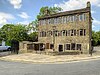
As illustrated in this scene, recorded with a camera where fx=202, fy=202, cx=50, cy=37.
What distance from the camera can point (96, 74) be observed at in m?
15.9

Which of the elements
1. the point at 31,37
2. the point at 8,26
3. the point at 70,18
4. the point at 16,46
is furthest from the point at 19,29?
the point at 70,18

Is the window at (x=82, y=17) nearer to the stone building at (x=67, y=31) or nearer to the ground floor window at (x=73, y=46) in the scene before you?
the stone building at (x=67, y=31)

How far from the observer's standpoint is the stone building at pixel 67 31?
44812 millimetres

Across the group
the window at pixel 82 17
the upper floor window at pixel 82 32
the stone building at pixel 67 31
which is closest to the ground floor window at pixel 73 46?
the stone building at pixel 67 31

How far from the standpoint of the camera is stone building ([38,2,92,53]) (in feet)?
147

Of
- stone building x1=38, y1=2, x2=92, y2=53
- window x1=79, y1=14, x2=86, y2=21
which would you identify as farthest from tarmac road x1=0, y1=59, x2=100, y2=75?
window x1=79, y1=14, x2=86, y2=21

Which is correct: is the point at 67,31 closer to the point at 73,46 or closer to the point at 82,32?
the point at 73,46

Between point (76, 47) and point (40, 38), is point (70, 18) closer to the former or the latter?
point (76, 47)

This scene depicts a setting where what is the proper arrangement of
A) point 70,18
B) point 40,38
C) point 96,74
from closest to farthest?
point 96,74, point 70,18, point 40,38

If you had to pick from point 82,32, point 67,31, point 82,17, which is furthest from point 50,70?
point 67,31

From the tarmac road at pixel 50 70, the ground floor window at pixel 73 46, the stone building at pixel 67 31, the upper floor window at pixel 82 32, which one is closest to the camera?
the tarmac road at pixel 50 70

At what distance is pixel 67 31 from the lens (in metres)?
48.3

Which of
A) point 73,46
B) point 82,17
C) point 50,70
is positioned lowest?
point 50,70

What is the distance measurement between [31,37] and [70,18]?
27.3 m
